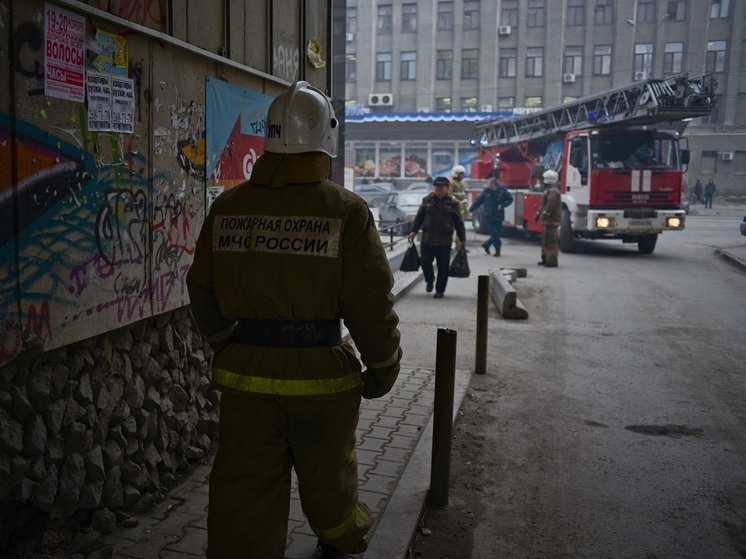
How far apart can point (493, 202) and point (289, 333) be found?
13798mm

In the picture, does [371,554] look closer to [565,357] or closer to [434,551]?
[434,551]

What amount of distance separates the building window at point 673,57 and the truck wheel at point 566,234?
3882 cm

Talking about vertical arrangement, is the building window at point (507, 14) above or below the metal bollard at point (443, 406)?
above

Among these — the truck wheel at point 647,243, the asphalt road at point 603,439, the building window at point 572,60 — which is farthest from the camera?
the building window at point 572,60

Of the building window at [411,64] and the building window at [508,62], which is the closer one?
the building window at [508,62]

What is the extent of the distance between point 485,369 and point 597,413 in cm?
137

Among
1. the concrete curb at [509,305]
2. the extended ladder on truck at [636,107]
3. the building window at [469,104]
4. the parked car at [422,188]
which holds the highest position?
the building window at [469,104]

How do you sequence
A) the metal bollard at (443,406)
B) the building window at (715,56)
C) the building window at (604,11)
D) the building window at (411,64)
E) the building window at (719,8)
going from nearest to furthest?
1. the metal bollard at (443,406)
2. the building window at (719,8)
3. the building window at (715,56)
4. the building window at (604,11)
5. the building window at (411,64)

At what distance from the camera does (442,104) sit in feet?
177

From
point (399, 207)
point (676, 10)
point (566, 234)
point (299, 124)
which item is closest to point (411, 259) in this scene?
point (299, 124)

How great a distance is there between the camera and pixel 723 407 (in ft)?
19.9

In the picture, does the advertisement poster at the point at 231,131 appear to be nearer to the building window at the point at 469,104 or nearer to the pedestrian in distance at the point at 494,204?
the pedestrian in distance at the point at 494,204

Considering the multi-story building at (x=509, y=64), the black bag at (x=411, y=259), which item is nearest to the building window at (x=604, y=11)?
the multi-story building at (x=509, y=64)

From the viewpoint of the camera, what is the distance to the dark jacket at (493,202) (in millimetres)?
16141
